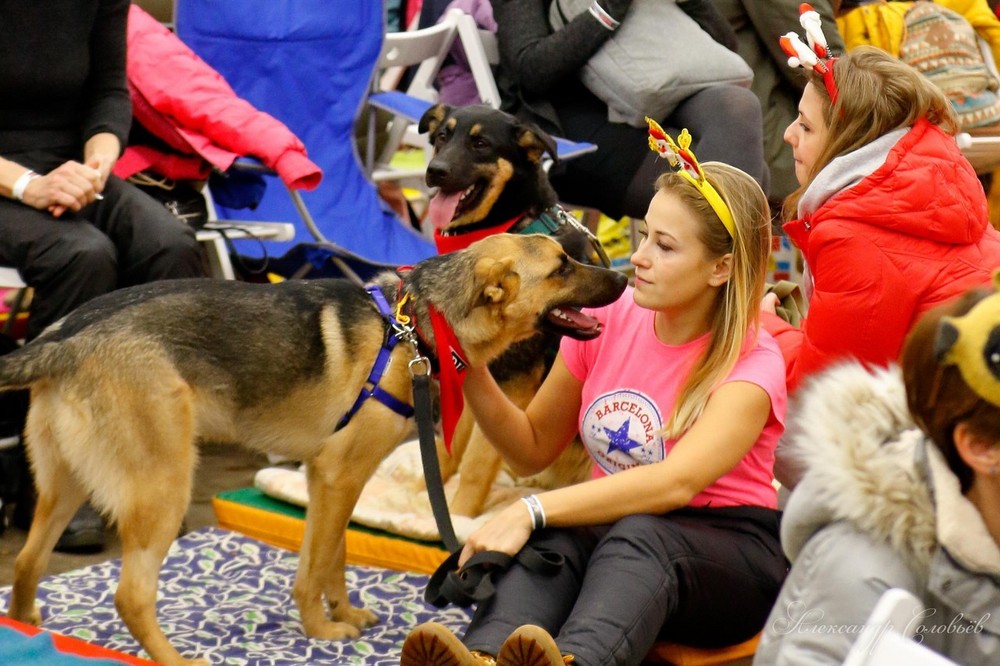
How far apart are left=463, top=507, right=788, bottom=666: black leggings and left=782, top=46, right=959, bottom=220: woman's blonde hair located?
1.00 meters

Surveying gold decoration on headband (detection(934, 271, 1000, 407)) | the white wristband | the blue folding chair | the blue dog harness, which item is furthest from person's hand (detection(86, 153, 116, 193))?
gold decoration on headband (detection(934, 271, 1000, 407))

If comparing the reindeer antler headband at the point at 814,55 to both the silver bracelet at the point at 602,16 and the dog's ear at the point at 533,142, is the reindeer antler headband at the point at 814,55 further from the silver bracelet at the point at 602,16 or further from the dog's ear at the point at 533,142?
the silver bracelet at the point at 602,16

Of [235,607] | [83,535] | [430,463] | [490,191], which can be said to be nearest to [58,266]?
[83,535]

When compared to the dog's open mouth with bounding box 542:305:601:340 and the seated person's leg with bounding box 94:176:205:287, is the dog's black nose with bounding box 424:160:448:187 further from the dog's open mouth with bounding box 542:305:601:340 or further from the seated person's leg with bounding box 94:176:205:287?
the dog's open mouth with bounding box 542:305:601:340

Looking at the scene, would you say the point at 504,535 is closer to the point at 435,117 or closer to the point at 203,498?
the point at 203,498

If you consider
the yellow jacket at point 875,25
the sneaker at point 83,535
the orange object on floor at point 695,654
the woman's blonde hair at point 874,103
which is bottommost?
the sneaker at point 83,535

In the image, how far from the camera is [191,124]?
165 inches

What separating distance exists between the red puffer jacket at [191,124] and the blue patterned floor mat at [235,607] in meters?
1.39

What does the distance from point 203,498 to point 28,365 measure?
1.46 metres

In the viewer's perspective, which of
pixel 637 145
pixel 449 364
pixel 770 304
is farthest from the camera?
pixel 637 145

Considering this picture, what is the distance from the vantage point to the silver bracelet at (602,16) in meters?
4.44

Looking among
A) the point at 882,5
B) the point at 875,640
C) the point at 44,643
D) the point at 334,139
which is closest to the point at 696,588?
the point at 875,640

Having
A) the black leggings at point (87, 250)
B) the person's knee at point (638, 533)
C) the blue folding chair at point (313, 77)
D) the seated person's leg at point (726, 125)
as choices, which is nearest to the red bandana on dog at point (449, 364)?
the person's knee at point (638, 533)

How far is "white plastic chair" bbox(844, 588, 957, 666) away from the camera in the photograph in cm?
123
